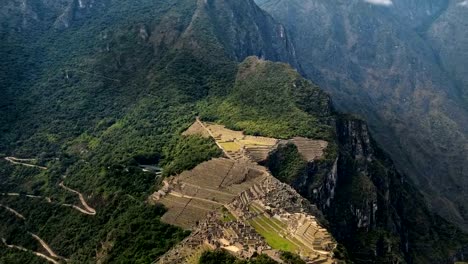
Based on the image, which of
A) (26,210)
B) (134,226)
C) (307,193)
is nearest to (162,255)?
(134,226)

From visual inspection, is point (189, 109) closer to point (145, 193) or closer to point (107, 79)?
point (107, 79)

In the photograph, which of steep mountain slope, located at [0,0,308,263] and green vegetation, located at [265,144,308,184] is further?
green vegetation, located at [265,144,308,184]

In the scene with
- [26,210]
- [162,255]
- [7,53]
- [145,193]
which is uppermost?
[162,255]

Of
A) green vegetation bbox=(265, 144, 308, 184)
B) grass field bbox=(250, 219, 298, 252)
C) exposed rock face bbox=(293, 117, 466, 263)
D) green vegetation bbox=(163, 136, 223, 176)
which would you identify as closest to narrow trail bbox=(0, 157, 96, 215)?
green vegetation bbox=(163, 136, 223, 176)

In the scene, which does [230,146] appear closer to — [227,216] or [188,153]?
[188,153]

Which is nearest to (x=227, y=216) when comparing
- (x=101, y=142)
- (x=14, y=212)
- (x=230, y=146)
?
(x=230, y=146)

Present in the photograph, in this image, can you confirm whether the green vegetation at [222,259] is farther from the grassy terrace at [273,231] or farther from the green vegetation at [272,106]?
the green vegetation at [272,106]

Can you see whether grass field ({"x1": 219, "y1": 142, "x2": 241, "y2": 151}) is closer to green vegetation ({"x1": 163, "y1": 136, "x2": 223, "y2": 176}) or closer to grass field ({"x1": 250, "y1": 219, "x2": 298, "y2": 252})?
green vegetation ({"x1": 163, "y1": 136, "x2": 223, "y2": 176})

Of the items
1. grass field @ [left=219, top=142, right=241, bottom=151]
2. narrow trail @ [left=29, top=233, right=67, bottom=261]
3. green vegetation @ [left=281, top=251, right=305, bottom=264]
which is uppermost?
green vegetation @ [left=281, top=251, right=305, bottom=264]
